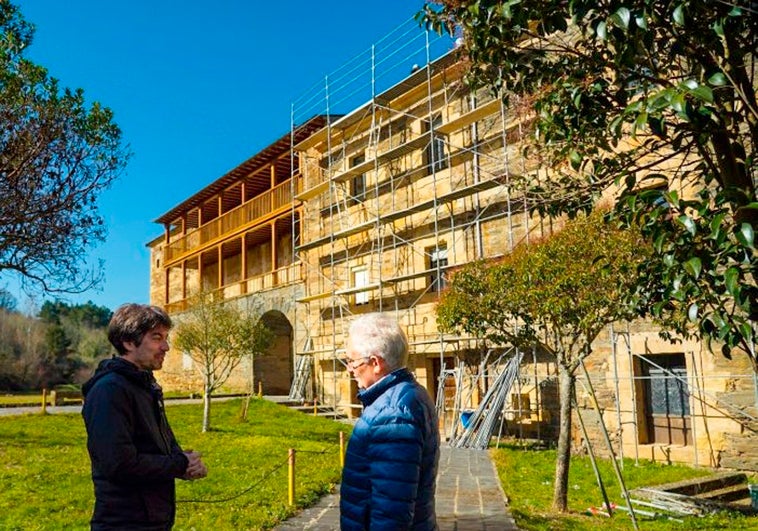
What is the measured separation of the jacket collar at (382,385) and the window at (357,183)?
59.9 feet

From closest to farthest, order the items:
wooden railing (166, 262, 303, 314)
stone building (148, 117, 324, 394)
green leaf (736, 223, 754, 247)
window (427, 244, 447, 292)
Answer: green leaf (736, 223, 754, 247), window (427, 244, 447, 292), wooden railing (166, 262, 303, 314), stone building (148, 117, 324, 394)

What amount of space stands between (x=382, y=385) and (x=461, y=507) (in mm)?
5451

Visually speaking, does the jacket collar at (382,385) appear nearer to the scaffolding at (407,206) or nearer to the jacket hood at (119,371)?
the jacket hood at (119,371)

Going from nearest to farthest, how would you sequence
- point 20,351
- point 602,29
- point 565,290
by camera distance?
point 602,29, point 565,290, point 20,351

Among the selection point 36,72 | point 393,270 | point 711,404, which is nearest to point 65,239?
point 36,72

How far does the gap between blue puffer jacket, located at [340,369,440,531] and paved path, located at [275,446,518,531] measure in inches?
164

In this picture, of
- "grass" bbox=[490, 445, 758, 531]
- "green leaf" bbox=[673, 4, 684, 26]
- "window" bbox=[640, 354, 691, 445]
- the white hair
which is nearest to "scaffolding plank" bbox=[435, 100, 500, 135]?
"window" bbox=[640, 354, 691, 445]

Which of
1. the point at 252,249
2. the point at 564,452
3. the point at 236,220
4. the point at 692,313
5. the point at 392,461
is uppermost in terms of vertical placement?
the point at 236,220

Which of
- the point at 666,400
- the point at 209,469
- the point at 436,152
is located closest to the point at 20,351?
the point at 436,152

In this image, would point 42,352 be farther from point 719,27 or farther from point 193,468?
point 719,27

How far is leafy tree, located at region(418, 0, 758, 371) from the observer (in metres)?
2.65

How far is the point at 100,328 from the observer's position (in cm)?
7512

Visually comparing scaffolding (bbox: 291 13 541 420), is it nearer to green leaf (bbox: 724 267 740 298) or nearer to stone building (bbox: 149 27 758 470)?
stone building (bbox: 149 27 758 470)

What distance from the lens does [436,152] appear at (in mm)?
18000
